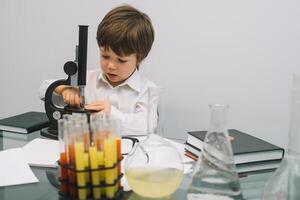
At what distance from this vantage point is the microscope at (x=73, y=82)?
2.97 feet

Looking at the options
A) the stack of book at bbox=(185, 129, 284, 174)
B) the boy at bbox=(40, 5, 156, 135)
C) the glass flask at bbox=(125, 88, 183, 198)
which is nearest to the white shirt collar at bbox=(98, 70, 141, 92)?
the boy at bbox=(40, 5, 156, 135)

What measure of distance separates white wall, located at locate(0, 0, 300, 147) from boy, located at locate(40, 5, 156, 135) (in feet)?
0.64

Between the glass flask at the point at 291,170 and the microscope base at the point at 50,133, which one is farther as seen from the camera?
the microscope base at the point at 50,133

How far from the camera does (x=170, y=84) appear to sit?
4.81 ft

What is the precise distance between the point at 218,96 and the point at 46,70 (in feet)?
2.65

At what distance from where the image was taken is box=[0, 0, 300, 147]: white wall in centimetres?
128

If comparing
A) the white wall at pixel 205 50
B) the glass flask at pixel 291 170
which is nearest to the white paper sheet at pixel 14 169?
the glass flask at pixel 291 170

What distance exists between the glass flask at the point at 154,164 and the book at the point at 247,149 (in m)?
0.17

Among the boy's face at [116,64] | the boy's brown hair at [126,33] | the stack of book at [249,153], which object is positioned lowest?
the stack of book at [249,153]

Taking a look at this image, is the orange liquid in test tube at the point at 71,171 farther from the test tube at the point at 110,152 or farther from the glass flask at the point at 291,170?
the glass flask at the point at 291,170

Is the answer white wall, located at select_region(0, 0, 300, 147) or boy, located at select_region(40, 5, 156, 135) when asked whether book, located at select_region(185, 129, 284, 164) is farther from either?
white wall, located at select_region(0, 0, 300, 147)

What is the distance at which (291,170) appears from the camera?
0.60m

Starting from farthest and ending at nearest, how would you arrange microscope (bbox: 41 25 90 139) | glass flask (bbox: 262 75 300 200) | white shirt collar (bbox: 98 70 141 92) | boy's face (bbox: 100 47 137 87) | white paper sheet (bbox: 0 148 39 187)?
1. white shirt collar (bbox: 98 70 141 92)
2. boy's face (bbox: 100 47 137 87)
3. microscope (bbox: 41 25 90 139)
4. white paper sheet (bbox: 0 148 39 187)
5. glass flask (bbox: 262 75 300 200)

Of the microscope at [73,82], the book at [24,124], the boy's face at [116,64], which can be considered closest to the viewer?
the microscope at [73,82]
